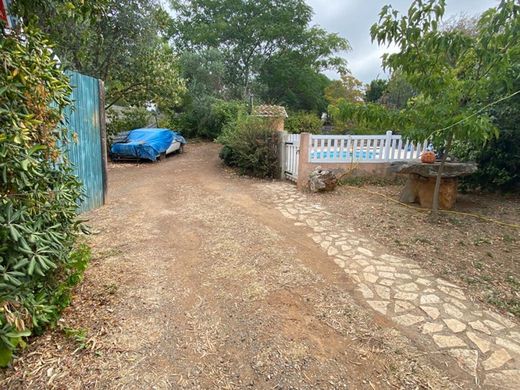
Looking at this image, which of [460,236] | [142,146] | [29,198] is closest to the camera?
[29,198]

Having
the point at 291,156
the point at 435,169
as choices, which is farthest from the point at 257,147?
the point at 435,169

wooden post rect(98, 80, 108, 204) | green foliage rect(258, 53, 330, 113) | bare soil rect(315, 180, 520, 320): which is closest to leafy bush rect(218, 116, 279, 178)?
bare soil rect(315, 180, 520, 320)

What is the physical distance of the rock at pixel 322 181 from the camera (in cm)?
572

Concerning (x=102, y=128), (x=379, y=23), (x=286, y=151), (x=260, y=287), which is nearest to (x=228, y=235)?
(x=260, y=287)

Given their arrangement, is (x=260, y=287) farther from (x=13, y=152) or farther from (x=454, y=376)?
(x=13, y=152)

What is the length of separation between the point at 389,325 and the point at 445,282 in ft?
3.13

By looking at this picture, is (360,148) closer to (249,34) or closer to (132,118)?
(132,118)

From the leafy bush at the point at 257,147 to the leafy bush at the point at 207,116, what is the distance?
426 centimetres

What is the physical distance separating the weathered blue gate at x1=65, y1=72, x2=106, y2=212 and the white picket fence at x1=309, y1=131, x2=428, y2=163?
12.8 ft

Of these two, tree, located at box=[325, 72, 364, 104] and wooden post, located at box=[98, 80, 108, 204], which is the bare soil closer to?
wooden post, located at box=[98, 80, 108, 204]

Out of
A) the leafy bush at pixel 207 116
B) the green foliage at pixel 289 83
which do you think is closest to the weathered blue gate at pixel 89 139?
the leafy bush at pixel 207 116

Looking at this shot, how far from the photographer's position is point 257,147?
23.3 feet

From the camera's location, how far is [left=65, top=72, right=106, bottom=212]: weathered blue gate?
388 centimetres

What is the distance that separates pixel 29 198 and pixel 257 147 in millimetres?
5619
